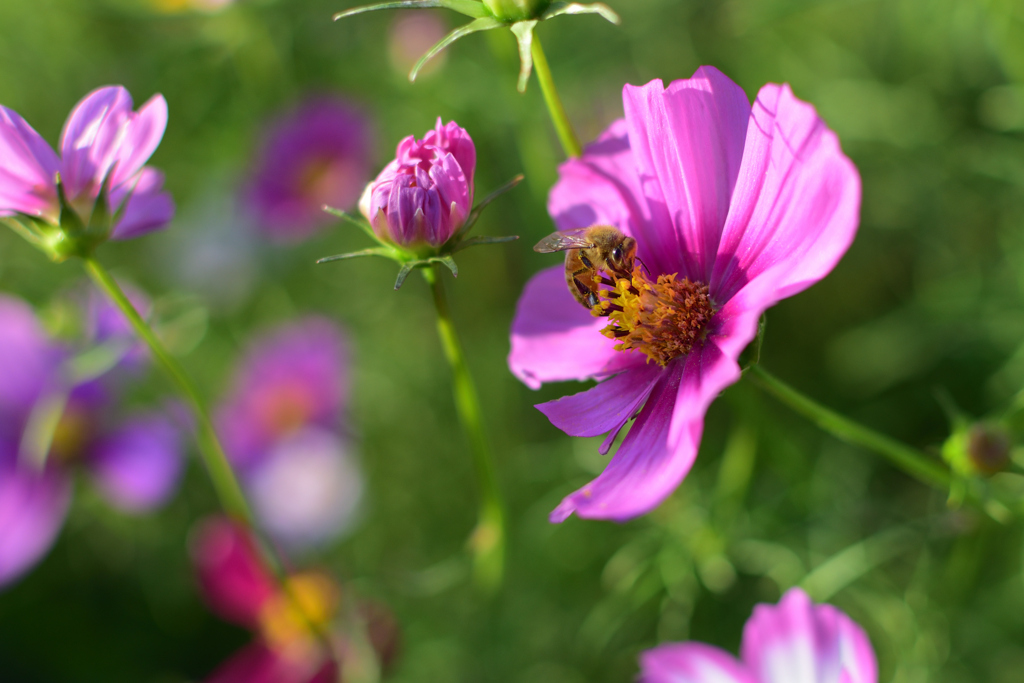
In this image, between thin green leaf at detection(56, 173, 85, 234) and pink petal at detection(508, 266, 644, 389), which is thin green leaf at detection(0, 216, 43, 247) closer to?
thin green leaf at detection(56, 173, 85, 234)

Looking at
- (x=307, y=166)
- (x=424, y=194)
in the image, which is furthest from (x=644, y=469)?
(x=307, y=166)

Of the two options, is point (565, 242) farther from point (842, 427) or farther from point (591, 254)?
point (842, 427)

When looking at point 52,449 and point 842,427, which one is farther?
point 52,449

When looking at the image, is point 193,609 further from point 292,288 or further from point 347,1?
point 347,1

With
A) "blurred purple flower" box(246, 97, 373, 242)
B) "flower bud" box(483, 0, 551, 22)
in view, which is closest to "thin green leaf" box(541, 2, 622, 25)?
"flower bud" box(483, 0, 551, 22)

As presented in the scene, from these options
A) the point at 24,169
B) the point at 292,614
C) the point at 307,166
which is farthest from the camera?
the point at 307,166

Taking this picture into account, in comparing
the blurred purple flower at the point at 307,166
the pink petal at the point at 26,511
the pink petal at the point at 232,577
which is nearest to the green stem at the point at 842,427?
the pink petal at the point at 232,577
